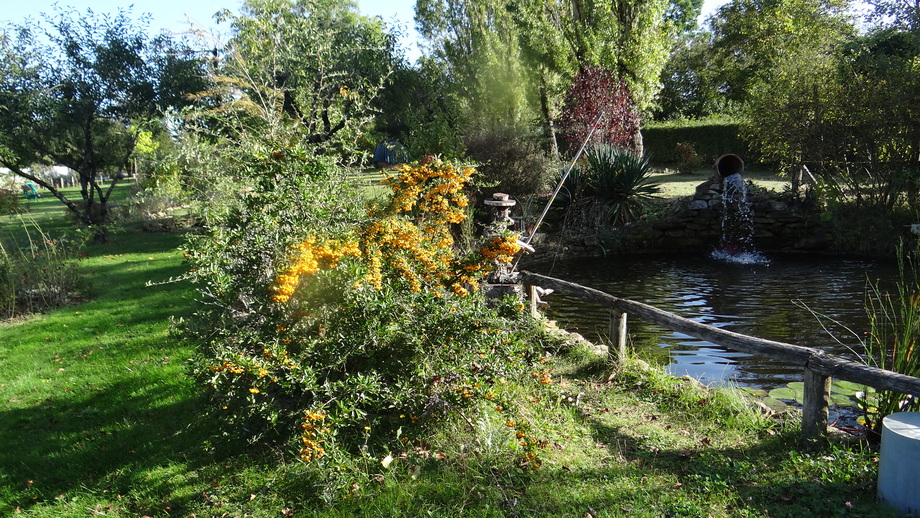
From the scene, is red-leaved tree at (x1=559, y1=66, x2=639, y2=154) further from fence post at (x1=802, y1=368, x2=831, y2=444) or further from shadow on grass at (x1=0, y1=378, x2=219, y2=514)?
shadow on grass at (x1=0, y1=378, x2=219, y2=514)

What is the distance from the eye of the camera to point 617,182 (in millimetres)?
13266

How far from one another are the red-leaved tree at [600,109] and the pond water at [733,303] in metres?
4.71

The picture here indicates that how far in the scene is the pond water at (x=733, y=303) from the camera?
6332mm

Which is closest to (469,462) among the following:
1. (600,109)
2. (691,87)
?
(600,109)

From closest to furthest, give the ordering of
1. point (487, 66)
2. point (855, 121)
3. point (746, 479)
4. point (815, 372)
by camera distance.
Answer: point (746, 479)
point (815, 372)
point (855, 121)
point (487, 66)

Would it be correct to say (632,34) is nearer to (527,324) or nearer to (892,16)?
(892,16)

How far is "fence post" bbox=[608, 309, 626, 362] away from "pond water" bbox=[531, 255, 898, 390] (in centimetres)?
86

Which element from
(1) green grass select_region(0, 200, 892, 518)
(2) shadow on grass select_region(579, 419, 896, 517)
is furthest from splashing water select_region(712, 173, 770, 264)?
(2) shadow on grass select_region(579, 419, 896, 517)

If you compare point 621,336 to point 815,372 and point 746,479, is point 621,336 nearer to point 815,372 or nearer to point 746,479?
point 815,372

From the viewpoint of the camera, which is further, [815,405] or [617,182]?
[617,182]

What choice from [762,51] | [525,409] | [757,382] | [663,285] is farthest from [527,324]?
[762,51]

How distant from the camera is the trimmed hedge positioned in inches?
859

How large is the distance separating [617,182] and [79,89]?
12.6 metres

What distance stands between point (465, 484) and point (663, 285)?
24.9ft
